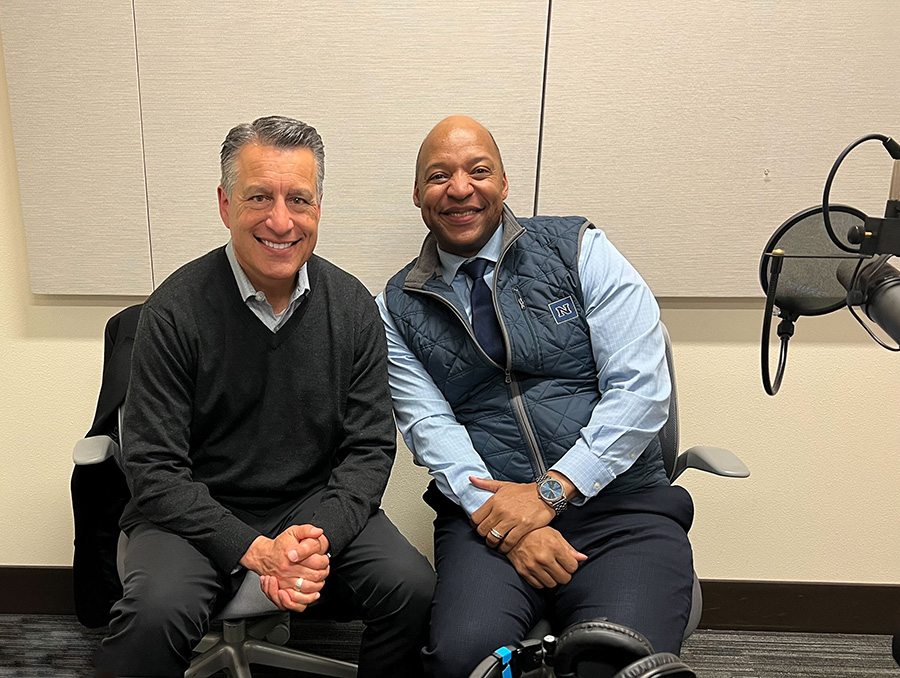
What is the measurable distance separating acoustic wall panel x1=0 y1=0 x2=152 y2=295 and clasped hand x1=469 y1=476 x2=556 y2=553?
A: 1.16 meters

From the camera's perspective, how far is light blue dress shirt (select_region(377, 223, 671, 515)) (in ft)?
5.88

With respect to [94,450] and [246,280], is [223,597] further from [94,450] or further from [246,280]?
[246,280]

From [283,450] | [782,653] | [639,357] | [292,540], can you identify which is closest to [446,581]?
[292,540]

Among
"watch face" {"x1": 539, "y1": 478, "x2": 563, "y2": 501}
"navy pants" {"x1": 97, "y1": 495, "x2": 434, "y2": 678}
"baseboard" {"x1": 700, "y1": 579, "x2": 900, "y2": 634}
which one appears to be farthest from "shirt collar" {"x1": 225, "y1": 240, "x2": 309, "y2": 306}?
"baseboard" {"x1": 700, "y1": 579, "x2": 900, "y2": 634}

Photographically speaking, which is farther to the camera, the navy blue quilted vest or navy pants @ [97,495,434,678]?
the navy blue quilted vest

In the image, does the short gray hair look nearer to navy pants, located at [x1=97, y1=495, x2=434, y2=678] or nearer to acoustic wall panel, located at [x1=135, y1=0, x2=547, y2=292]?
acoustic wall panel, located at [x1=135, y1=0, x2=547, y2=292]

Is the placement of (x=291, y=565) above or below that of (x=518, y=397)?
below

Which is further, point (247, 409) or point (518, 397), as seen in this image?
point (518, 397)

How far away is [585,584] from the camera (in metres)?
1.66

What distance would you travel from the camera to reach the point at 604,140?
2.11 meters

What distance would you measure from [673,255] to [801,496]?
0.90m

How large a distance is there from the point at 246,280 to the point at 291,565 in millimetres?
631

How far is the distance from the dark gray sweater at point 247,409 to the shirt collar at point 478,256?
212mm

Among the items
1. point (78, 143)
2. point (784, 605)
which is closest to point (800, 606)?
point (784, 605)
